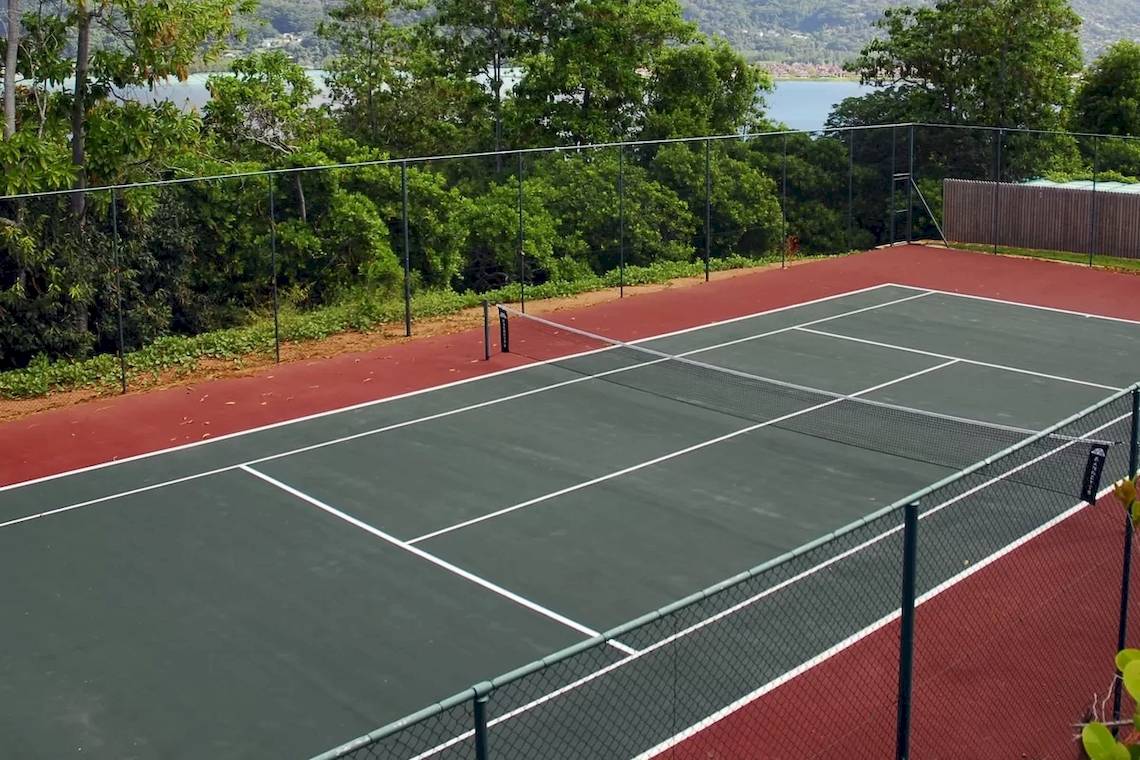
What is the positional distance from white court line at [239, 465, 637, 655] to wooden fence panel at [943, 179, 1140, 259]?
18.7m

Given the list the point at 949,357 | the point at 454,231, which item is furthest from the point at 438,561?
the point at 454,231

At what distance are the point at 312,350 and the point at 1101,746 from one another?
18.3 metres

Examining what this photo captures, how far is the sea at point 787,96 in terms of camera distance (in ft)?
80.3

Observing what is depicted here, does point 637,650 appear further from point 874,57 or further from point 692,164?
point 874,57

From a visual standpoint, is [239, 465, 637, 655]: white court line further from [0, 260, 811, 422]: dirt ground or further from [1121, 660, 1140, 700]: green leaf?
[1121, 660, 1140, 700]: green leaf

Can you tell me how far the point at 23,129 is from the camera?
2145 cm

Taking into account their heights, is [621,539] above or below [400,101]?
below

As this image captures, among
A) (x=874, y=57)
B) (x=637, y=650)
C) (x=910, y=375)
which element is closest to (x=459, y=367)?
(x=910, y=375)

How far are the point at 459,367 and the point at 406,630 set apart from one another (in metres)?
8.83

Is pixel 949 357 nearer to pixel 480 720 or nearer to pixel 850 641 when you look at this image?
pixel 850 641

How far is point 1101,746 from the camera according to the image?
3.03 metres

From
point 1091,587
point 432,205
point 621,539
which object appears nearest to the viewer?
point 1091,587

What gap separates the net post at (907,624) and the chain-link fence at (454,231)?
13.2 meters

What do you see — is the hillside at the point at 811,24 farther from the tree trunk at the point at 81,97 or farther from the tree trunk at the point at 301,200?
the tree trunk at the point at 81,97
